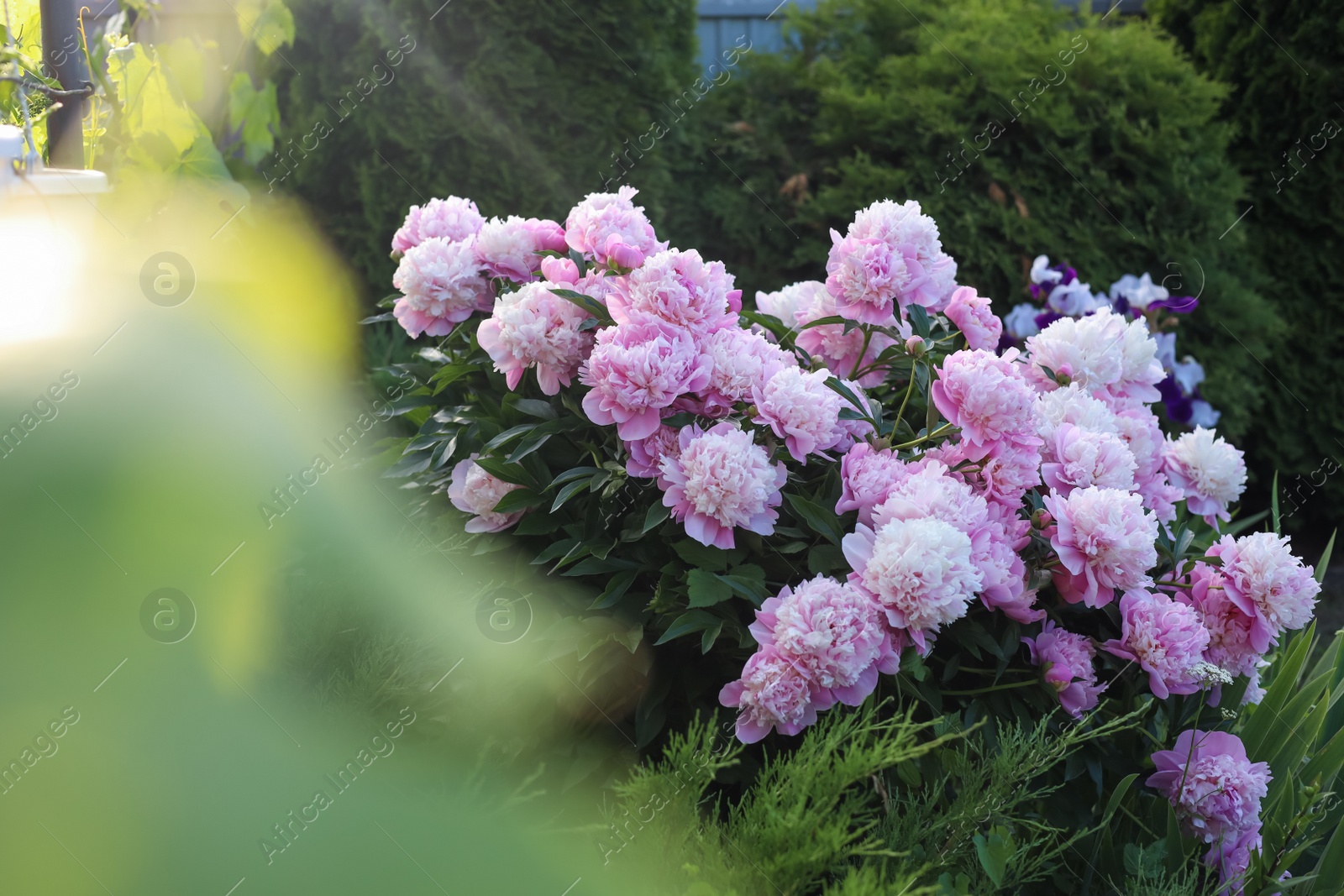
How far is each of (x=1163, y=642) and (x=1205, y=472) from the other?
1.53 feet

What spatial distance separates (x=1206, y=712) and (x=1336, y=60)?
4.23 meters

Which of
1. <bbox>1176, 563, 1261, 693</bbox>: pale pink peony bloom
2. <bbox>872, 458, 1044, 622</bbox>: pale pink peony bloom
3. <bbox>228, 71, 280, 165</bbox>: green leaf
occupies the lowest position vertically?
<bbox>228, 71, 280, 165</bbox>: green leaf

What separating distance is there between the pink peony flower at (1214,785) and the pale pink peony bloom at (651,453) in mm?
819

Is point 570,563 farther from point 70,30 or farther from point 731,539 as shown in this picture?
point 70,30

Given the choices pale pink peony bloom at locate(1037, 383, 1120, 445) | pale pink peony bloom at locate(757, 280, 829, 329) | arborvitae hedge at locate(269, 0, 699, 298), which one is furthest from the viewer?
arborvitae hedge at locate(269, 0, 699, 298)

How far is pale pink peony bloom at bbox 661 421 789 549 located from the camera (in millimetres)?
1300

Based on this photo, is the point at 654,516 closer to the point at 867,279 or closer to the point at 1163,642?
the point at 867,279

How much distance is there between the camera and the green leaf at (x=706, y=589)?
4.24 feet

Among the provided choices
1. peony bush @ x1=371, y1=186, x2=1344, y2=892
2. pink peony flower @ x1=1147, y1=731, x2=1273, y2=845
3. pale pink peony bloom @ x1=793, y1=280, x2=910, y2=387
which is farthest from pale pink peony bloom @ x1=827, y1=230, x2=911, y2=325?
pink peony flower @ x1=1147, y1=731, x2=1273, y2=845

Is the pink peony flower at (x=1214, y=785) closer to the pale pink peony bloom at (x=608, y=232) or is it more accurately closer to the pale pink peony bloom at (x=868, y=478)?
the pale pink peony bloom at (x=868, y=478)

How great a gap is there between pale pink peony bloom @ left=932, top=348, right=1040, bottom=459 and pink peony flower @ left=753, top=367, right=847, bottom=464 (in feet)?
0.50

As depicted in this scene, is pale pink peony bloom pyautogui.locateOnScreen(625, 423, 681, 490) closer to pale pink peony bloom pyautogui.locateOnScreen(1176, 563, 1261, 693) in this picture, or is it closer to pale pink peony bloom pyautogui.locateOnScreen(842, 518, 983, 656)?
pale pink peony bloom pyautogui.locateOnScreen(842, 518, 983, 656)

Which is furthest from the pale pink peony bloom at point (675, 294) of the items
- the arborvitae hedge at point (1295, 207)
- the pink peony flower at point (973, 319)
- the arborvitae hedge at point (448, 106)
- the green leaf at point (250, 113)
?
the arborvitae hedge at point (1295, 207)

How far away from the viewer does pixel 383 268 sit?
12.0 feet
